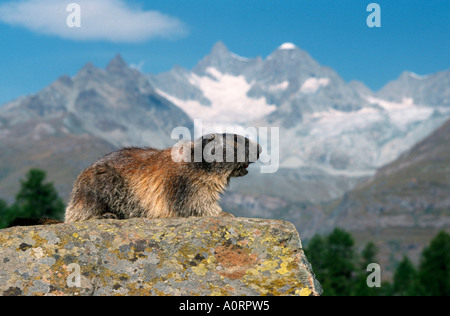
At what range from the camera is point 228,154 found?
580 inches

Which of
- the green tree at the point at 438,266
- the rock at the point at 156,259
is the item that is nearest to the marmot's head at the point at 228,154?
the rock at the point at 156,259

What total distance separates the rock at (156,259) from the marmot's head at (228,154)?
11.3ft

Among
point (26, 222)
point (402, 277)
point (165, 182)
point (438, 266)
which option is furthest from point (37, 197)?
point (402, 277)

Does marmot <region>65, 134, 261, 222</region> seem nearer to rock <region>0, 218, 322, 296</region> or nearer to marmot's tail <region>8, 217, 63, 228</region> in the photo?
marmot's tail <region>8, 217, 63, 228</region>

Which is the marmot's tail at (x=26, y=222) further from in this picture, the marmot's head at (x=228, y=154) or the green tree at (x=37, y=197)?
the green tree at (x=37, y=197)

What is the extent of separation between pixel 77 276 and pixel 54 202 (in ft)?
350

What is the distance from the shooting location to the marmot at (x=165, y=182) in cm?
1444

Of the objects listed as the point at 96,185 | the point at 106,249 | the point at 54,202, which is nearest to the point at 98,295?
the point at 106,249

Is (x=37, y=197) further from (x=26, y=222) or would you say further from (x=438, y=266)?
(x=438, y=266)

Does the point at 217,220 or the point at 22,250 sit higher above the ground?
the point at 217,220

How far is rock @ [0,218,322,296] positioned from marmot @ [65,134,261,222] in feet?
10.3

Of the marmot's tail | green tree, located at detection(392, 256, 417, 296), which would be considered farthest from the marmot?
green tree, located at detection(392, 256, 417, 296)
